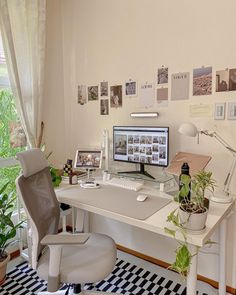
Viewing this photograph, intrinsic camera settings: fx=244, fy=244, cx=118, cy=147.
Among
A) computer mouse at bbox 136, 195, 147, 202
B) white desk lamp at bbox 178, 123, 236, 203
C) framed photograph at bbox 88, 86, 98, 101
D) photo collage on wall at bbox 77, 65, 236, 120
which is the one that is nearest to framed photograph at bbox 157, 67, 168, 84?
photo collage on wall at bbox 77, 65, 236, 120

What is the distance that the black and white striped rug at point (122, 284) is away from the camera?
72.8 inches

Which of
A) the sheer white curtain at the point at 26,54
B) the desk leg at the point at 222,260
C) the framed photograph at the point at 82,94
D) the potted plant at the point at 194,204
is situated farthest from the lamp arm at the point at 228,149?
the sheer white curtain at the point at 26,54

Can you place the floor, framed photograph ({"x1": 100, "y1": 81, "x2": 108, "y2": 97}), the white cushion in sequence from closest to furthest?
1. the white cushion
2. the floor
3. framed photograph ({"x1": 100, "y1": 81, "x2": 108, "y2": 97})

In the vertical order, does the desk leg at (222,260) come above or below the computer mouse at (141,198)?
below

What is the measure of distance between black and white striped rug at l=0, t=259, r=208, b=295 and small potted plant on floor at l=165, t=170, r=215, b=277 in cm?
76

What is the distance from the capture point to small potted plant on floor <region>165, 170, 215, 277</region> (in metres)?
1.17

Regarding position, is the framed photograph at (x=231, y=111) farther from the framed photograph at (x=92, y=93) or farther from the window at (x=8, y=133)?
the window at (x=8, y=133)

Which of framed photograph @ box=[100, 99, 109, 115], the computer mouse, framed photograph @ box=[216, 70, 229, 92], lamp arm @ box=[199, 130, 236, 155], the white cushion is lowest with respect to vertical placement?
the computer mouse

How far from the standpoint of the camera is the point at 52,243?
1.22 metres

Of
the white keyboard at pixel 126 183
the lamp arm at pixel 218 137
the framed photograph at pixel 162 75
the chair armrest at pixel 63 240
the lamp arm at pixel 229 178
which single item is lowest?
the chair armrest at pixel 63 240

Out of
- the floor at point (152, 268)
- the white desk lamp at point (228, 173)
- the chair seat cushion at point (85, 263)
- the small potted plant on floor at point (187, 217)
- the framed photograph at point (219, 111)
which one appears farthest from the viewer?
the floor at point (152, 268)

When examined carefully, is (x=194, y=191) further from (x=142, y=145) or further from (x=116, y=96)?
(x=116, y=96)

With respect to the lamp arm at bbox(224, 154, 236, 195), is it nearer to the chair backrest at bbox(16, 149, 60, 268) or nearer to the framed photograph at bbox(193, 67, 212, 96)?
the framed photograph at bbox(193, 67, 212, 96)

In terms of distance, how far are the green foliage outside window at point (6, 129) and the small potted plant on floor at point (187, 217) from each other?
1.58 metres
